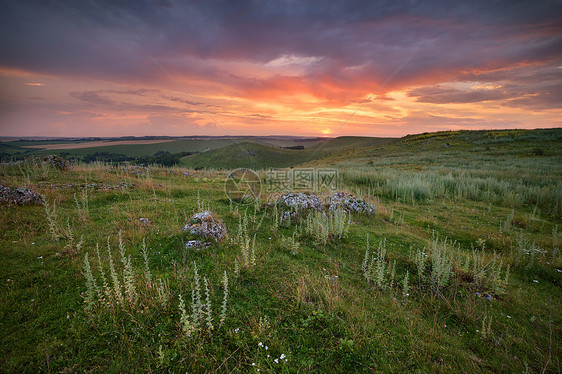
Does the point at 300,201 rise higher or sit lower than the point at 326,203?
higher

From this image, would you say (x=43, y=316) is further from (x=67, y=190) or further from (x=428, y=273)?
(x=67, y=190)

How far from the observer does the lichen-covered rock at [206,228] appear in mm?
6043

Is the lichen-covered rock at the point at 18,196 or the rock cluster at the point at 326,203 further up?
the lichen-covered rock at the point at 18,196

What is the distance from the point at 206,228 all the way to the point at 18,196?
678cm

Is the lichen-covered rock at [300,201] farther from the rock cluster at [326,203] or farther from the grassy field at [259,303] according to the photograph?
the grassy field at [259,303]

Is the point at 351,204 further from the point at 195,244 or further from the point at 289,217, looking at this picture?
the point at 195,244

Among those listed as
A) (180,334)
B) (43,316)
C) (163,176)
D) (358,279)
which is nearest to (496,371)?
(358,279)

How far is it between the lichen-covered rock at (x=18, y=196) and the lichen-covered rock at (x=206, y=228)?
227 inches

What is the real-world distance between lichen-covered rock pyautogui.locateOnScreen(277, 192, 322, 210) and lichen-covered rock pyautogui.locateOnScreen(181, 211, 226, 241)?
3.66 metres

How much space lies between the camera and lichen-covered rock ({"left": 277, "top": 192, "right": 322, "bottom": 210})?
365 inches

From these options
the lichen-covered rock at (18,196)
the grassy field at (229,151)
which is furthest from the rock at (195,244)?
the grassy field at (229,151)

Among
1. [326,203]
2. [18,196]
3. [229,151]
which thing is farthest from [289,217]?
[229,151]

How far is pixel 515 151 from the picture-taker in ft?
113

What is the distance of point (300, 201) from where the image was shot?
9484 mm
